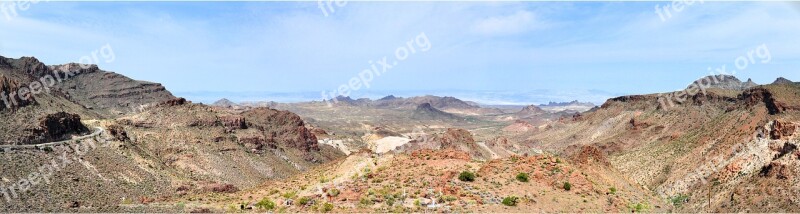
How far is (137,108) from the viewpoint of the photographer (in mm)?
197500

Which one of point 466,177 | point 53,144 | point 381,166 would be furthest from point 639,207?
point 53,144

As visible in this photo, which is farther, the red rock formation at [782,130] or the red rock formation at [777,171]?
the red rock formation at [782,130]

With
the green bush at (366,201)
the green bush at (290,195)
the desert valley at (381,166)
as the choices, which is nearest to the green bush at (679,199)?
the desert valley at (381,166)

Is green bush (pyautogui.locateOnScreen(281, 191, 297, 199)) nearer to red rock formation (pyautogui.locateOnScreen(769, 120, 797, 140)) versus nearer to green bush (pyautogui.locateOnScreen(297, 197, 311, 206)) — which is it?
green bush (pyautogui.locateOnScreen(297, 197, 311, 206))

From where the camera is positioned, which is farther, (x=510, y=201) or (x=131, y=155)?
(x=131, y=155)

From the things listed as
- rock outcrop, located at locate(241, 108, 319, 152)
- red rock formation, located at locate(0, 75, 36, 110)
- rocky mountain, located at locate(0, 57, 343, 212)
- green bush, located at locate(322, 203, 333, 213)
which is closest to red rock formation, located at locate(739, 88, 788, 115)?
rocky mountain, located at locate(0, 57, 343, 212)

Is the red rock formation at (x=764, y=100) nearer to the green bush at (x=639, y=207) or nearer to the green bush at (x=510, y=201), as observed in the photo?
the green bush at (x=639, y=207)

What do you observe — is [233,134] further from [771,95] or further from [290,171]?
[771,95]

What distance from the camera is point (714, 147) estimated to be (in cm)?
8538

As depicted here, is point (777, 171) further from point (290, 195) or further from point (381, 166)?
point (290, 195)

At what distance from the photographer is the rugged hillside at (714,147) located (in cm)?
5575

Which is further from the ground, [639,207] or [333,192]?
[333,192]

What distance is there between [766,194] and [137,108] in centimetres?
18231

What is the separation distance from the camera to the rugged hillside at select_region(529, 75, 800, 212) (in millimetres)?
55750
